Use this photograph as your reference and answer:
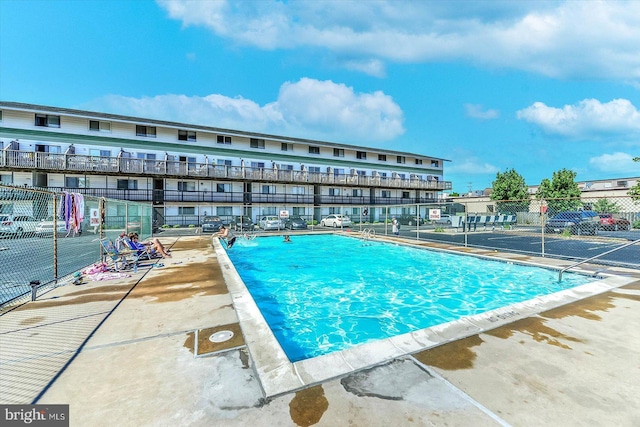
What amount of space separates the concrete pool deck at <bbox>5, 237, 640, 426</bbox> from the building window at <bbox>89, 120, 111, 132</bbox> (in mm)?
30124

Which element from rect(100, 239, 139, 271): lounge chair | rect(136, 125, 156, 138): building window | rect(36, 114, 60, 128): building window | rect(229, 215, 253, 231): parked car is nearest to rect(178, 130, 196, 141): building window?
rect(136, 125, 156, 138): building window


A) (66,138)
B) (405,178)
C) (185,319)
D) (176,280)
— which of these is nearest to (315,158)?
(405,178)

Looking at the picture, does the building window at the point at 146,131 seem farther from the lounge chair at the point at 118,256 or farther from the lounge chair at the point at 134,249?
the lounge chair at the point at 118,256

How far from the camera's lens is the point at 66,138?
2633 centimetres

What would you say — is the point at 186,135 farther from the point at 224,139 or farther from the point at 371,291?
the point at 371,291

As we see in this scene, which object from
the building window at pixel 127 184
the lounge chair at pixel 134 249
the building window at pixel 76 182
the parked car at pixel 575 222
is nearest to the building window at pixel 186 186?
the building window at pixel 127 184

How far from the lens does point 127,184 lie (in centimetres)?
2817

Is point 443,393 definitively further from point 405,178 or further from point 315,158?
point 405,178

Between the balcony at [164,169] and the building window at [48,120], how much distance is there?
356 cm

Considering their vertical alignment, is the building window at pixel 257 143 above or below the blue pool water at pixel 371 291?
above

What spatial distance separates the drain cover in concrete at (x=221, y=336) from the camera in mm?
3861

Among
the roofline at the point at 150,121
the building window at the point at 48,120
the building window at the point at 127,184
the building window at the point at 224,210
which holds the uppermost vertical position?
the roofline at the point at 150,121

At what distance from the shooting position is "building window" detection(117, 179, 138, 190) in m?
27.9

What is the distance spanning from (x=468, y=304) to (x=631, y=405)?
4.64 metres
